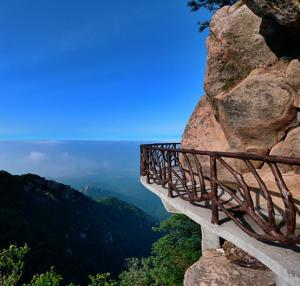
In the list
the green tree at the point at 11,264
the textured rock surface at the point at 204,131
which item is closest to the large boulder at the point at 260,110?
the textured rock surface at the point at 204,131

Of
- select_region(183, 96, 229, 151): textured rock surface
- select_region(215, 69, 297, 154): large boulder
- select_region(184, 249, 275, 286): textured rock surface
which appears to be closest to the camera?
select_region(184, 249, 275, 286): textured rock surface

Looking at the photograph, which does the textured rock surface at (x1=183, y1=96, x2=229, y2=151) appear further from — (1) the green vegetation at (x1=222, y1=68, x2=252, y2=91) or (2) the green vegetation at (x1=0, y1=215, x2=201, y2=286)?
(2) the green vegetation at (x1=0, y1=215, x2=201, y2=286)

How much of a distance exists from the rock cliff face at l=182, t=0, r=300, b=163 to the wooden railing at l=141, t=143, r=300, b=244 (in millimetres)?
746

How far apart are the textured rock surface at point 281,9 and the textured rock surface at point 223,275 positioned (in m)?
5.41

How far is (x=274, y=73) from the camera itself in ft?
23.1

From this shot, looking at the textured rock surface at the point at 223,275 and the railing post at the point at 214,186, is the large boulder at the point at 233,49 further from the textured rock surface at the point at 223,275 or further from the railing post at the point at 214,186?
the textured rock surface at the point at 223,275

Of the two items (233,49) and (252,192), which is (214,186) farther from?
(233,49)

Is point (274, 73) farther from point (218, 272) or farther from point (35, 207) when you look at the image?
point (35, 207)

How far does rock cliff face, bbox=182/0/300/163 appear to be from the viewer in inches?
258

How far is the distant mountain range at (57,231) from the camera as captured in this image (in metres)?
56.4

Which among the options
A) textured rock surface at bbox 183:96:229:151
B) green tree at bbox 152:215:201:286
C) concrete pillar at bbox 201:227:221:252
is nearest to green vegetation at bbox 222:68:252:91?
textured rock surface at bbox 183:96:229:151

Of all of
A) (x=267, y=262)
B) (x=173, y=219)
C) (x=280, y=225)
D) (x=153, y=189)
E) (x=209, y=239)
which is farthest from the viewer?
(x=173, y=219)

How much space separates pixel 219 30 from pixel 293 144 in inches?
174

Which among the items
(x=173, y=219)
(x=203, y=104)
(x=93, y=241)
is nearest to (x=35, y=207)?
(x=93, y=241)
